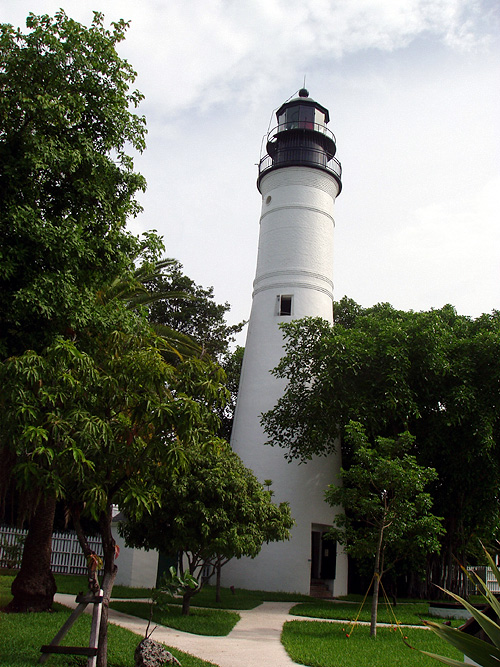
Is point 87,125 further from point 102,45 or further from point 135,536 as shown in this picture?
point 135,536

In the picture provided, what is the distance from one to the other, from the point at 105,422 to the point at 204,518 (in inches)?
253

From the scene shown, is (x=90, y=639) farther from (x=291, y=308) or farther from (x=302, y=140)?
(x=302, y=140)

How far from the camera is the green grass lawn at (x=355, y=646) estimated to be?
33.8 feet

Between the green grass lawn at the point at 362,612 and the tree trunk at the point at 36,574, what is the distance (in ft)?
22.5

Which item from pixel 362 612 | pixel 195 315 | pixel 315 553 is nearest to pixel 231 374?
pixel 195 315

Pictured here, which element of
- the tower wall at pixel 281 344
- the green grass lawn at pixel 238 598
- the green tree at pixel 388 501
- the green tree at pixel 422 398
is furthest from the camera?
the tower wall at pixel 281 344

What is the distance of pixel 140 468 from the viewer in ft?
27.7

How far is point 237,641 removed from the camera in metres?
11.7

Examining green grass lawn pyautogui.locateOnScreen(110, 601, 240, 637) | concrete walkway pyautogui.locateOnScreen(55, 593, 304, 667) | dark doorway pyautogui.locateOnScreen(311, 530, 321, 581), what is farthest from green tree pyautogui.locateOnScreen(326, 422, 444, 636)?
dark doorway pyautogui.locateOnScreen(311, 530, 321, 581)

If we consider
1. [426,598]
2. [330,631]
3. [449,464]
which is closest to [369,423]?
[449,464]

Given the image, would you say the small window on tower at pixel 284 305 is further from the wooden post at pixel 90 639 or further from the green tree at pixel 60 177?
the wooden post at pixel 90 639

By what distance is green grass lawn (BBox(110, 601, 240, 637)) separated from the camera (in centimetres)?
1254

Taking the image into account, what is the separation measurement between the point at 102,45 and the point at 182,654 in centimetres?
1021

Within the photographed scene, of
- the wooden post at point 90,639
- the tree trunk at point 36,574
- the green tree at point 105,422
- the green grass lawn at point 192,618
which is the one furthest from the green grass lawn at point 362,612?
the green tree at point 105,422
